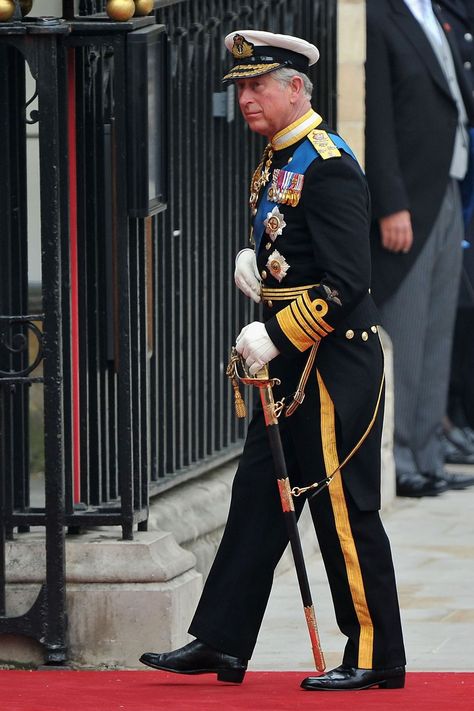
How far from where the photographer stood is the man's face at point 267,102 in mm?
5590

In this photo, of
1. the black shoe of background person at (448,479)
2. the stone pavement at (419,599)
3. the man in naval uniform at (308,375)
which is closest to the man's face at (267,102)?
the man in naval uniform at (308,375)

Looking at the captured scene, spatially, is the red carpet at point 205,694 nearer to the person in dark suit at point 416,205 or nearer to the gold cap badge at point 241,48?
the gold cap badge at point 241,48

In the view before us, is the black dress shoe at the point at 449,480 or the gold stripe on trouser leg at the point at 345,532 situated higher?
the gold stripe on trouser leg at the point at 345,532

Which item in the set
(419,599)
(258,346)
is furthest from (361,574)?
(419,599)

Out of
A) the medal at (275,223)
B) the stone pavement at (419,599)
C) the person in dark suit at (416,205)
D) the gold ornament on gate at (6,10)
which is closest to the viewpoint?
the medal at (275,223)

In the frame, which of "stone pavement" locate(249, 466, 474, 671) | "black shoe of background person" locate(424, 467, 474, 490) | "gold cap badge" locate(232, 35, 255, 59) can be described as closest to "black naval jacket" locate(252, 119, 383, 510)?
"gold cap badge" locate(232, 35, 255, 59)

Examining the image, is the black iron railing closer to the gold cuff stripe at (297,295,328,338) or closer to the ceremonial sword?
the ceremonial sword

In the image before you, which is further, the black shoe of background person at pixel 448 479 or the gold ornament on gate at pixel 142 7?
the black shoe of background person at pixel 448 479

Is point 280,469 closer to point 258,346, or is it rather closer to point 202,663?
point 258,346

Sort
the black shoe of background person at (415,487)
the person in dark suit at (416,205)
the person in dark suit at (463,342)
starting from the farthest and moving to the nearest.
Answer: the person in dark suit at (463,342) < the black shoe of background person at (415,487) < the person in dark suit at (416,205)

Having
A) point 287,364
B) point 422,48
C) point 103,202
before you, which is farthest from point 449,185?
point 287,364

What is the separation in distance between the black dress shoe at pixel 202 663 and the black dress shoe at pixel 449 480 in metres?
4.17

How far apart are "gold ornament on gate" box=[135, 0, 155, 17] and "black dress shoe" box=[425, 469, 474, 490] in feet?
13.2

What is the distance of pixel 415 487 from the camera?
975cm
